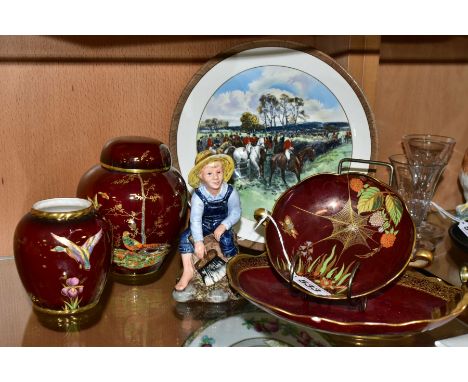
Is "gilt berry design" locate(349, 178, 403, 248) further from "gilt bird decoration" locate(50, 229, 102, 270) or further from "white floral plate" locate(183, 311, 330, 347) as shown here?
"gilt bird decoration" locate(50, 229, 102, 270)

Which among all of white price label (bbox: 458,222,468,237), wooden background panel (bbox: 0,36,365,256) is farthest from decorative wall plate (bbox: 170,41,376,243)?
white price label (bbox: 458,222,468,237)

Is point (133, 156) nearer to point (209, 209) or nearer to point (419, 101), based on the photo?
point (209, 209)

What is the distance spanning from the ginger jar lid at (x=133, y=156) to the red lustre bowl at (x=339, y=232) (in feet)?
0.55

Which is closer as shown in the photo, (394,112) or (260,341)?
(260,341)

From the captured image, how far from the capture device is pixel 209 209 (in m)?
0.72

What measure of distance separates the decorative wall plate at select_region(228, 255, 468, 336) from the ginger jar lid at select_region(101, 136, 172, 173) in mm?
162

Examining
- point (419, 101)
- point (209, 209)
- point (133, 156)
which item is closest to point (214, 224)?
point (209, 209)

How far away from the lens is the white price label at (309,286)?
0.68 meters

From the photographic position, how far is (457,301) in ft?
2.11
